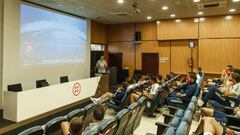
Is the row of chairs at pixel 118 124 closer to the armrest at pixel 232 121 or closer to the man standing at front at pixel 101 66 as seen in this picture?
the armrest at pixel 232 121

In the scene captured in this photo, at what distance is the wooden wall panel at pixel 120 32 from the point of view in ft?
38.2

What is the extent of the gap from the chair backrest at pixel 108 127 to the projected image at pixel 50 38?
531 centimetres

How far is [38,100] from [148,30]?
24.8 feet

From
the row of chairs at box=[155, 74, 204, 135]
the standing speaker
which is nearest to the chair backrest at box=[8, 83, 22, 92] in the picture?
the row of chairs at box=[155, 74, 204, 135]

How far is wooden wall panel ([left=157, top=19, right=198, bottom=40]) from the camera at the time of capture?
985cm

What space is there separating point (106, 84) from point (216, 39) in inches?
216

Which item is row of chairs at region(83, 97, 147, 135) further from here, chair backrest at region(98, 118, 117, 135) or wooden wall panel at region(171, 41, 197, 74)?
wooden wall panel at region(171, 41, 197, 74)

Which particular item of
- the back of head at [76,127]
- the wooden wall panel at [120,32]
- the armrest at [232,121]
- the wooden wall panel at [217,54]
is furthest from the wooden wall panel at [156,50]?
the back of head at [76,127]

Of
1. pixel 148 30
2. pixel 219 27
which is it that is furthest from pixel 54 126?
pixel 148 30

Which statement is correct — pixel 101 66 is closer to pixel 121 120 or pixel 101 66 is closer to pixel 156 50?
pixel 156 50

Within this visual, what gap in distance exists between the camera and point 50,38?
7.91 meters

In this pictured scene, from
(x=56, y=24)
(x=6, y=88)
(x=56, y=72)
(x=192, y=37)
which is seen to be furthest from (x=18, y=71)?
(x=192, y=37)

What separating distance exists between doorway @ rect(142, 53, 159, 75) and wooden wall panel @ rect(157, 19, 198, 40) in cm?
107

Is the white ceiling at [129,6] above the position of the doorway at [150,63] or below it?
above
